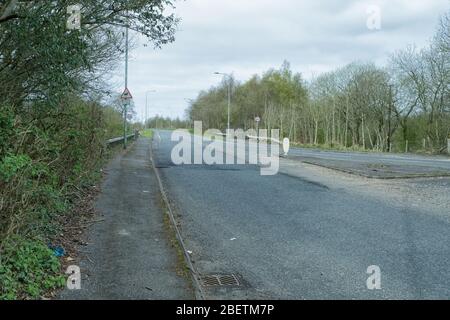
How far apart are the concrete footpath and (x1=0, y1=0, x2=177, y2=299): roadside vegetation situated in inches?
17.4

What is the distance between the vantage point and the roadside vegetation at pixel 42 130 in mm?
5184

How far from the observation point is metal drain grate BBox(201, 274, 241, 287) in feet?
17.5

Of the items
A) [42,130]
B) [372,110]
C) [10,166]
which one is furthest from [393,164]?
[372,110]

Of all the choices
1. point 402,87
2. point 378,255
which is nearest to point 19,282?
point 378,255

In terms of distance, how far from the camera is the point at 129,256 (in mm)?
6172

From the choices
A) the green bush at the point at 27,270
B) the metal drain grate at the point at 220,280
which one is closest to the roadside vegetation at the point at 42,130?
the green bush at the point at 27,270

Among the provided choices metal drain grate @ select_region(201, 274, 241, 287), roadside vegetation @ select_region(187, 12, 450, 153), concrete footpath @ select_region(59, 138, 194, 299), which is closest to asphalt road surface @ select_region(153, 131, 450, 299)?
metal drain grate @ select_region(201, 274, 241, 287)

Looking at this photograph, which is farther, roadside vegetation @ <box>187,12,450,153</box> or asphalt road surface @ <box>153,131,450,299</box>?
roadside vegetation @ <box>187,12,450,153</box>

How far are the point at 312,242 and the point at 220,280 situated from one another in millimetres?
2344

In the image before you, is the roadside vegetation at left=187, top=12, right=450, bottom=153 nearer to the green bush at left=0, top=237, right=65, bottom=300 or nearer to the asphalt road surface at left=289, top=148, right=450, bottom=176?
the asphalt road surface at left=289, top=148, right=450, bottom=176

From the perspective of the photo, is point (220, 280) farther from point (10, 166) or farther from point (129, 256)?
point (10, 166)

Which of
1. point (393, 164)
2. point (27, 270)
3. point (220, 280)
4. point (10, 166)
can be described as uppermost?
point (10, 166)

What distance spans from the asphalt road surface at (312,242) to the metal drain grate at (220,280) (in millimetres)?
103
